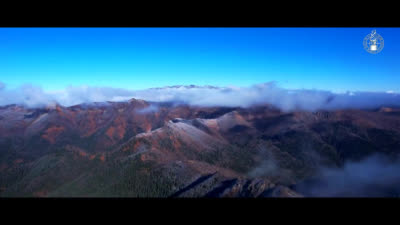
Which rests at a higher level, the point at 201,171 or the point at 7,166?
the point at 201,171

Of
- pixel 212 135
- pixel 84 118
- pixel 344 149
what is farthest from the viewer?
pixel 84 118

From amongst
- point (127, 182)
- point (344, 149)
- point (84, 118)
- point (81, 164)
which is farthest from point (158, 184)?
point (84, 118)

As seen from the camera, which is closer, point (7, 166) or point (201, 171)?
point (201, 171)
